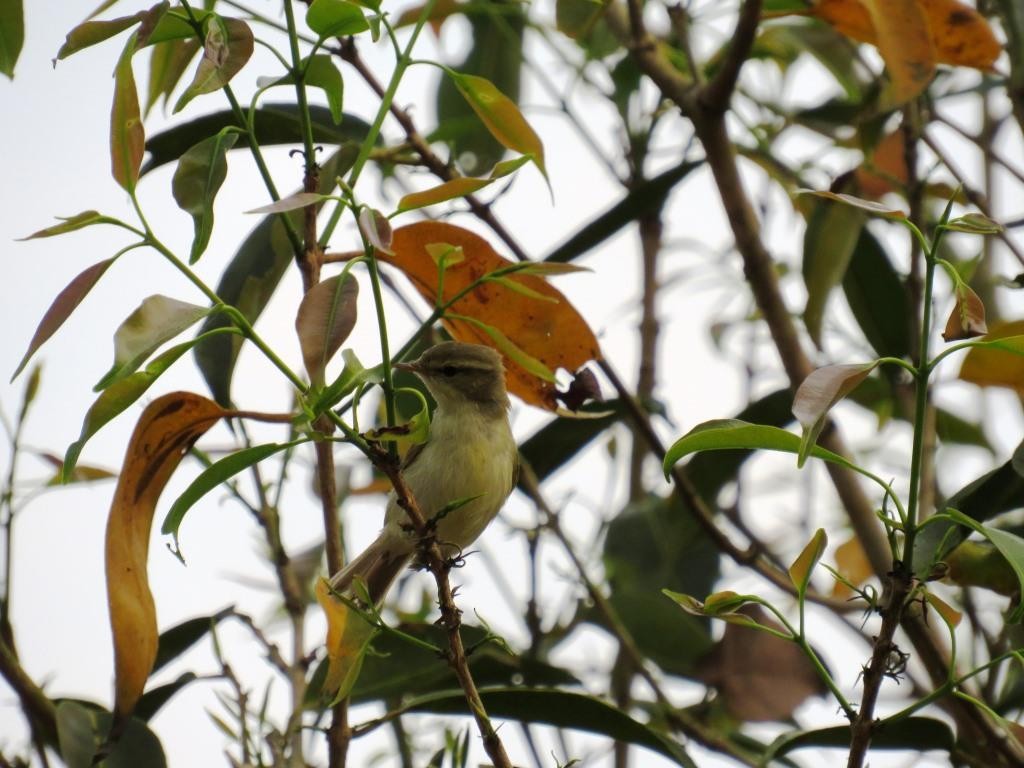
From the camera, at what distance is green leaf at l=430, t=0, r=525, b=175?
406cm

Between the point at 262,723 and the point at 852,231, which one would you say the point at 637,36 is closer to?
the point at 852,231

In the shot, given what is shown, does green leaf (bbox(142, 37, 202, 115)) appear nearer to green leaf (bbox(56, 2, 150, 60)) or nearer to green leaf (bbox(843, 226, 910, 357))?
green leaf (bbox(56, 2, 150, 60))

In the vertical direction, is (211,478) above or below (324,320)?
below

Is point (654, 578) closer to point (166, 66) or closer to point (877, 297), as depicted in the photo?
point (877, 297)

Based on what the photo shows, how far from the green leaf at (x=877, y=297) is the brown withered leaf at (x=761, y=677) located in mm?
828

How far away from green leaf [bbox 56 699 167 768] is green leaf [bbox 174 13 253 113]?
4.40 ft

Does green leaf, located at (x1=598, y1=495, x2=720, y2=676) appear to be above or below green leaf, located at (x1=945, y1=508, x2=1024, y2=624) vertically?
above

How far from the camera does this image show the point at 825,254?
3.30 metres

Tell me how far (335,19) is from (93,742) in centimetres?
154

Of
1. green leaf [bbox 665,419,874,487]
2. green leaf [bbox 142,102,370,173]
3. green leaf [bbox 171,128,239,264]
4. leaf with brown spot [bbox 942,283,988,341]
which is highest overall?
green leaf [bbox 142,102,370,173]

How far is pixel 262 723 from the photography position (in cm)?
246

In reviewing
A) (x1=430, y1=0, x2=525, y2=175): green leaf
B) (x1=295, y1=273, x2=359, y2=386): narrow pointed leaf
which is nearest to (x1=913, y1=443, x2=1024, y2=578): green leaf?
(x1=295, y1=273, x2=359, y2=386): narrow pointed leaf

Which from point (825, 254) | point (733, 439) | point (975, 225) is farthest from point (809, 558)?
point (825, 254)

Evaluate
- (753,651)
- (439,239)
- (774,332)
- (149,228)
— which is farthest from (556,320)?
(753,651)
